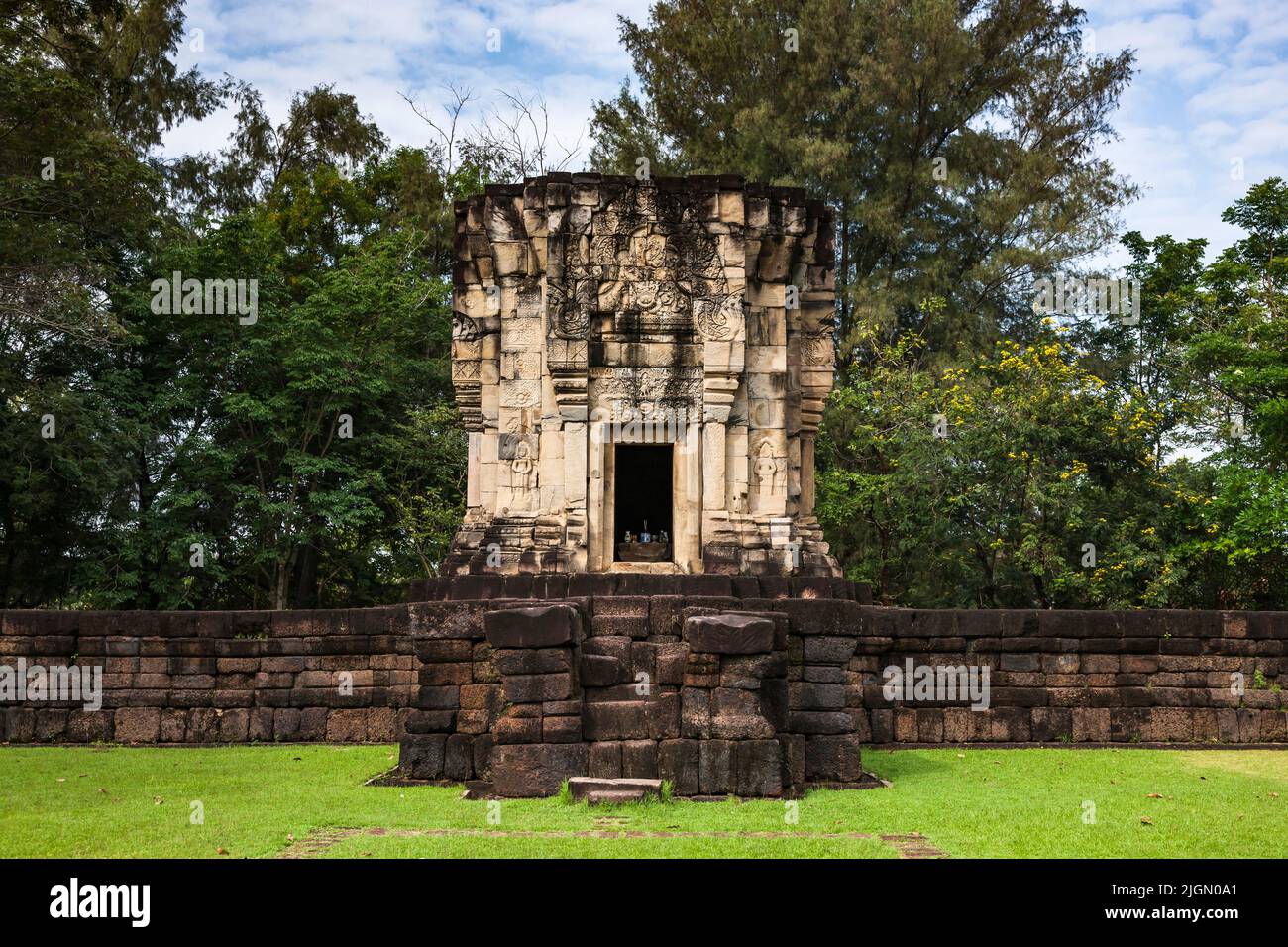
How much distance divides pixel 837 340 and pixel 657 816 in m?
18.2

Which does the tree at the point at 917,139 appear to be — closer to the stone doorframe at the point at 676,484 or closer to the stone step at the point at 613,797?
the stone doorframe at the point at 676,484

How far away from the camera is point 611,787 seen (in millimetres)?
8688

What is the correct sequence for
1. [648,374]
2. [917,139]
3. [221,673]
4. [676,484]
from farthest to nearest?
[917,139]
[221,673]
[676,484]
[648,374]

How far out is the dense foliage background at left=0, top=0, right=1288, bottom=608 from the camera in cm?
1867

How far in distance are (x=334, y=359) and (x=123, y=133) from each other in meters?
10.0

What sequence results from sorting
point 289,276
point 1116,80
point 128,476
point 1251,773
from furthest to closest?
point 1116,80, point 289,276, point 128,476, point 1251,773

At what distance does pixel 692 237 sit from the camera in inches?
474

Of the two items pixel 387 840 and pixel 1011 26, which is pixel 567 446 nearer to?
pixel 387 840

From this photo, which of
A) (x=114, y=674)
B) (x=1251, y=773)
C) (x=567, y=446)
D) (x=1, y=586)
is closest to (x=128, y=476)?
(x=1, y=586)

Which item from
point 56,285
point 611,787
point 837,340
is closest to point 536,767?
point 611,787

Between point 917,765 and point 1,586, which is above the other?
point 1,586

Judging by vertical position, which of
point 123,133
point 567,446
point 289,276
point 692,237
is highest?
point 123,133

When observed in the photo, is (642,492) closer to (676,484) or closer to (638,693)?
(676,484)

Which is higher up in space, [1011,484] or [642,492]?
[1011,484]
